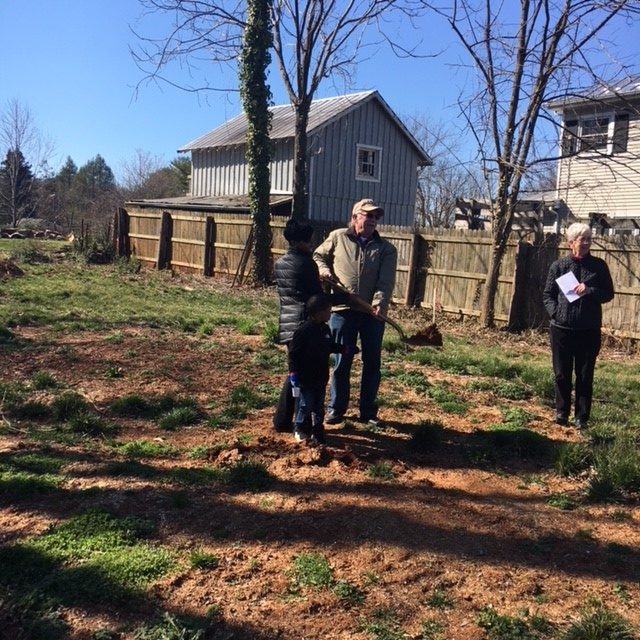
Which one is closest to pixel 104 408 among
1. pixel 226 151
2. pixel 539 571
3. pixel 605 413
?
pixel 539 571

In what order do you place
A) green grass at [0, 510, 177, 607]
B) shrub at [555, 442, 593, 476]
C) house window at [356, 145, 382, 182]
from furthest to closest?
house window at [356, 145, 382, 182]
shrub at [555, 442, 593, 476]
green grass at [0, 510, 177, 607]

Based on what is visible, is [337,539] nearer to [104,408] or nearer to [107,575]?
[107,575]

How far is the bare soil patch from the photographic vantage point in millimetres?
3059

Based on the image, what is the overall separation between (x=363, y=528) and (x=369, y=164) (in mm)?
23689

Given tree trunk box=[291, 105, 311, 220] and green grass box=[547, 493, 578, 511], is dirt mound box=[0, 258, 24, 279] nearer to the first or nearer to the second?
tree trunk box=[291, 105, 311, 220]

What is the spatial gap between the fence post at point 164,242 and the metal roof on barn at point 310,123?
480 centimetres

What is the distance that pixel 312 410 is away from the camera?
5062 millimetres

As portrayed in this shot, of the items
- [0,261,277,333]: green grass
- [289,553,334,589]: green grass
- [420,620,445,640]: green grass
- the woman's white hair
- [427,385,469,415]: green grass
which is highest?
the woman's white hair

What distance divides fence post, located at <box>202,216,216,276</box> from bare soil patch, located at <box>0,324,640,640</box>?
14989mm

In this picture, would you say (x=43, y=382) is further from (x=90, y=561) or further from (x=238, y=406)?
(x=90, y=561)

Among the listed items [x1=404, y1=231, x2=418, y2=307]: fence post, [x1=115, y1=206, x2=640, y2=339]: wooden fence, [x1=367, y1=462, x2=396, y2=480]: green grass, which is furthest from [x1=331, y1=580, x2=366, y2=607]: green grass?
[x1=404, y1=231, x2=418, y2=307]: fence post

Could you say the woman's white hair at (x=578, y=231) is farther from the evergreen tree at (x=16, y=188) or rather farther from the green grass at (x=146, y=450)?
the evergreen tree at (x=16, y=188)

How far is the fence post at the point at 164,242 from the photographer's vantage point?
2241 centimetres

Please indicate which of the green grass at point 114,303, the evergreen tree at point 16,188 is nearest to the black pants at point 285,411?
the green grass at point 114,303
